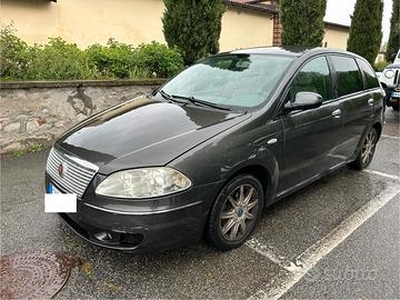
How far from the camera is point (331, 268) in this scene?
2.79m

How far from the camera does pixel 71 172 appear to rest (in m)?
2.61

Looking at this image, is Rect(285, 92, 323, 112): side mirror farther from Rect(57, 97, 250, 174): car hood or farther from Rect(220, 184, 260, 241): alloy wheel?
Rect(220, 184, 260, 241): alloy wheel

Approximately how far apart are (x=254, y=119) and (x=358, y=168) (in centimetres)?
267

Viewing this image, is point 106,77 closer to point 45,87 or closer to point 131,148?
point 45,87

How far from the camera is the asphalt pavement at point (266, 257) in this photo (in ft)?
8.24

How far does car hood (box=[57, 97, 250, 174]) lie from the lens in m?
2.47

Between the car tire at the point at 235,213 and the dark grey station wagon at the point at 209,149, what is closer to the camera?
the dark grey station wagon at the point at 209,149

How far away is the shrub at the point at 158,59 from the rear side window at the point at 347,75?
354cm

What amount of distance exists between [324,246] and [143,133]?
1805mm

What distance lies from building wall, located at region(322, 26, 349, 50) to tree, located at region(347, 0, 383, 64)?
19.3 feet

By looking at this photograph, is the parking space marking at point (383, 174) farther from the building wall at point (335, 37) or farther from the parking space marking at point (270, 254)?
the building wall at point (335, 37)

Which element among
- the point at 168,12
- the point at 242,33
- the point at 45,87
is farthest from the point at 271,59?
the point at 242,33

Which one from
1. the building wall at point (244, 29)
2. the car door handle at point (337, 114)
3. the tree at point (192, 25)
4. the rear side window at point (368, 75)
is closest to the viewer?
the car door handle at point (337, 114)

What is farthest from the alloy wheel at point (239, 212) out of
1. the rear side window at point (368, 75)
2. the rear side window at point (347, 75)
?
the rear side window at point (368, 75)
